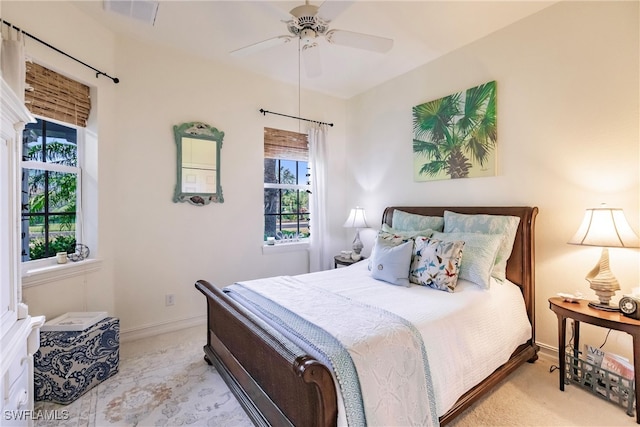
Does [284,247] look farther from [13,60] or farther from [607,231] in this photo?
[607,231]

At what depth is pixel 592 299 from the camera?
7.47ft

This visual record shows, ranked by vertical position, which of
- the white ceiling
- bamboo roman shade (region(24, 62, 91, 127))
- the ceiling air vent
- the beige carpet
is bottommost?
the beige carpet

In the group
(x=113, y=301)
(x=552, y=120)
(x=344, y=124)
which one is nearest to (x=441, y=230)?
(x=552, y=120)

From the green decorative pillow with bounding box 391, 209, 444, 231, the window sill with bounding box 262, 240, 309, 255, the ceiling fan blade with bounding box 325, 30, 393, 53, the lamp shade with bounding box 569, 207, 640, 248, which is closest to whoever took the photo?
the lamp shade with bounding box 569, 207, 640, 248

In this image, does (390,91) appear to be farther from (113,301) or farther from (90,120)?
(113,301)

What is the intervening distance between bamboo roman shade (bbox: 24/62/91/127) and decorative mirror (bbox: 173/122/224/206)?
75 centimetres

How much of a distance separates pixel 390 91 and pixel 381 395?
11.4 feet

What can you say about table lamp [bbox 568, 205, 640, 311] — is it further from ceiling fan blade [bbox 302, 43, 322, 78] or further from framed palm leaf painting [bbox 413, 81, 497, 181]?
ceiling fan blade [bbox 302, 43, 322, 78]

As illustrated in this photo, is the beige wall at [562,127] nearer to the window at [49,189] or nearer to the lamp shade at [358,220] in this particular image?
the lamp shade at [358,220]

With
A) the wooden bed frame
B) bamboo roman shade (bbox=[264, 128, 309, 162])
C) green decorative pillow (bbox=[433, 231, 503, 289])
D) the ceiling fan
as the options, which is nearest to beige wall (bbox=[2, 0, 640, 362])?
bamboo roman shade (bbox=[264, 128, 309, 162])

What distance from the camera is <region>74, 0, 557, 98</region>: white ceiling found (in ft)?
7.79

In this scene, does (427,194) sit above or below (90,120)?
below

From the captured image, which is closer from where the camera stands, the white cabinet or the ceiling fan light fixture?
the white cabinet

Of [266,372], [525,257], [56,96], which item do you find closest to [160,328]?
[266,372]
